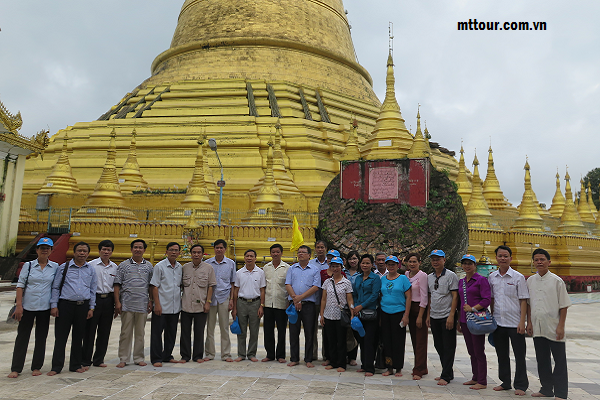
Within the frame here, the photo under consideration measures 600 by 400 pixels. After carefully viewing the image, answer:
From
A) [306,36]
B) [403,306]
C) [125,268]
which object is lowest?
[403,306]

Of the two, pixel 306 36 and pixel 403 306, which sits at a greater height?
pixel 306 36

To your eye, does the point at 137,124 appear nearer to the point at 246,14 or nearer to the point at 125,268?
the point at 246,14

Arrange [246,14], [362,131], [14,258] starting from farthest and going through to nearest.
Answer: [246,14]
[362,131]
[14,258]

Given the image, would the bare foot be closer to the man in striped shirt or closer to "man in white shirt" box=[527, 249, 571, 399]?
"man in white shirt" box=[527, 249, 571, 399]

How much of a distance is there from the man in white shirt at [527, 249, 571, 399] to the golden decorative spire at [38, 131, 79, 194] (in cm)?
1895

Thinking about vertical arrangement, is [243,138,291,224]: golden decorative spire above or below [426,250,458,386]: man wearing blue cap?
above

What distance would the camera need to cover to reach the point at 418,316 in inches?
227

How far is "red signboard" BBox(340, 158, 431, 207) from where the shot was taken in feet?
32.8

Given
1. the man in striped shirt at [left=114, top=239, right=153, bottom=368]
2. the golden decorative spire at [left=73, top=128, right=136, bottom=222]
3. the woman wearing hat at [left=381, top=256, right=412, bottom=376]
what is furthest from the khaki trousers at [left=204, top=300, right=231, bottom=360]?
the golden decorative spire at [left=73, top=128, right=136, bottom=222]

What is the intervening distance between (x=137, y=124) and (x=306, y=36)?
10638mm

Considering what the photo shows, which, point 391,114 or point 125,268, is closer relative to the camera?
point 125,268

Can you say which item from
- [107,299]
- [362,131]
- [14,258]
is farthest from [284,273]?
[362,131]

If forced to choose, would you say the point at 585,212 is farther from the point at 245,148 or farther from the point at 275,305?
the point at 275,305

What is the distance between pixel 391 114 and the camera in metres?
17.4
